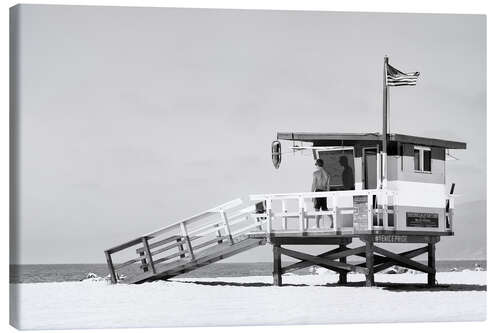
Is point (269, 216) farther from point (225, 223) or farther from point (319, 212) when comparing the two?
point (319, 212)

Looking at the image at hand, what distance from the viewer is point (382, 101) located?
24.0m

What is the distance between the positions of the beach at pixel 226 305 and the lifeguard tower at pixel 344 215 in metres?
0.69

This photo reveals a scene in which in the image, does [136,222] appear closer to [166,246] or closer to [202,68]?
[166,246]

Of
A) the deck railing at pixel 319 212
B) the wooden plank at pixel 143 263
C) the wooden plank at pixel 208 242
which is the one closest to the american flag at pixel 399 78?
the deck railing at pixel 319 212

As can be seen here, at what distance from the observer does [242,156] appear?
25.0m

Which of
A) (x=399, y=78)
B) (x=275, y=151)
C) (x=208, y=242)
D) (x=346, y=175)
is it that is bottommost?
(x=208, y=242)

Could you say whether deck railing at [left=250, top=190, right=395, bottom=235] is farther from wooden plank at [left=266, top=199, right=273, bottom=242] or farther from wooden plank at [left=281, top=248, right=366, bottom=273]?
wooden plank at [left=281, top=248, right=366, bottom=273]

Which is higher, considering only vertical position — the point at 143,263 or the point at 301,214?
the point at 301,214

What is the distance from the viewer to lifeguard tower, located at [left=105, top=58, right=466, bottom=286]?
23.6 m

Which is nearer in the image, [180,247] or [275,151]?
[275,151]

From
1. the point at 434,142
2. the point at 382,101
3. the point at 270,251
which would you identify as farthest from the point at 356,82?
the point at 270,251

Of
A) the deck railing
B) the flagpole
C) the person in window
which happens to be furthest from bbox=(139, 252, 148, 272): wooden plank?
the flagpole

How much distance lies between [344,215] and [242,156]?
8.10ft

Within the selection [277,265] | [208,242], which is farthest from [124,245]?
[277,265]
